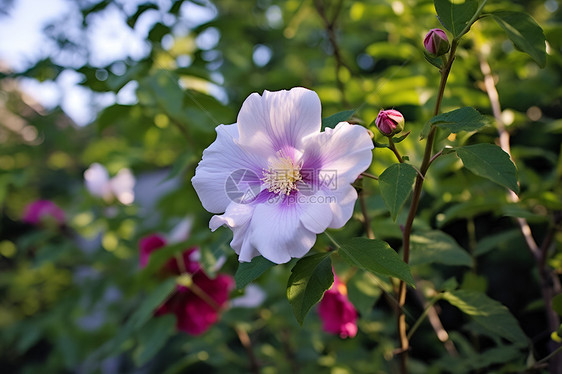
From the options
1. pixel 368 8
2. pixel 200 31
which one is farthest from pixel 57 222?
pixel 368 8

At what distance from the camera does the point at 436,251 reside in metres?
0.77

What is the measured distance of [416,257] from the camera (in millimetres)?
771

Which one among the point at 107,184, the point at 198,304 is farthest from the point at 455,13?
the point at 107,184

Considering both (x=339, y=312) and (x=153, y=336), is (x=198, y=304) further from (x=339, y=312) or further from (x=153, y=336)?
(x=339, y=312)

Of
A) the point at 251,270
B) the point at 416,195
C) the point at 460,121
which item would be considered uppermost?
the point at 460,121

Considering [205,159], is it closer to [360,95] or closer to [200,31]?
[360,95]

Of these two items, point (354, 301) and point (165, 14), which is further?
point (165, 14)

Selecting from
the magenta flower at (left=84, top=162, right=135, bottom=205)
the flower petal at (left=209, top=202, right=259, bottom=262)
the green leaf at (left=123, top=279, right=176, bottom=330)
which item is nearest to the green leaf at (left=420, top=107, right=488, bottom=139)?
the flower petal at (left=209, top=202, right=259, bottom=262)

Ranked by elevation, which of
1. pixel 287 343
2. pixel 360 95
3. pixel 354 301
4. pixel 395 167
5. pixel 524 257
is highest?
pixel 395 167

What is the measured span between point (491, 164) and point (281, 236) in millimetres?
264

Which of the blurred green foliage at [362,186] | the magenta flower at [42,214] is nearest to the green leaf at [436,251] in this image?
the blurred green foliage at [362,186]

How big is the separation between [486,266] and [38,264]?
173cm

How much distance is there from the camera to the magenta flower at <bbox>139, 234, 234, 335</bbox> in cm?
114

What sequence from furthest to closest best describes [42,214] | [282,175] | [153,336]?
[42,214] < [153,336] < [282,175]
